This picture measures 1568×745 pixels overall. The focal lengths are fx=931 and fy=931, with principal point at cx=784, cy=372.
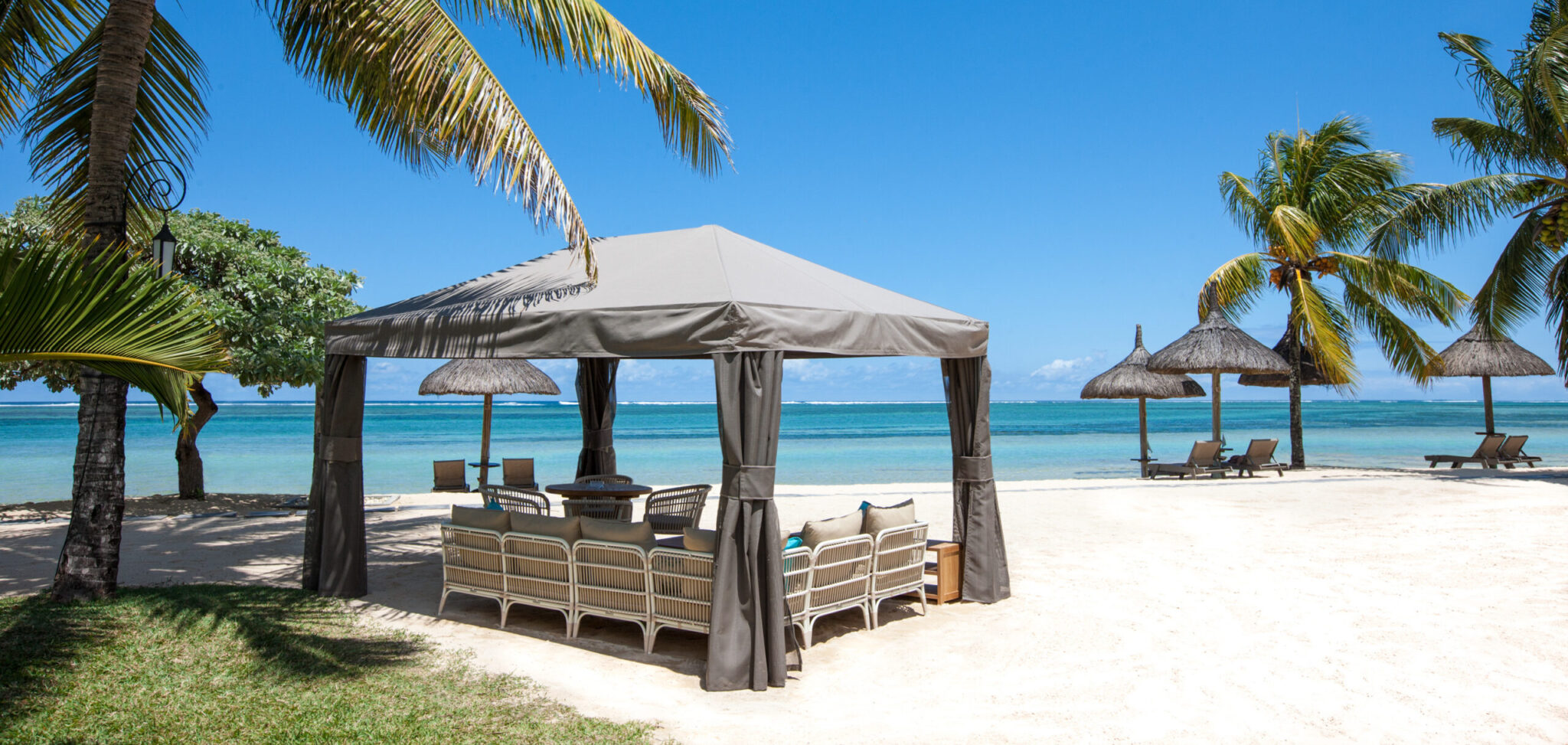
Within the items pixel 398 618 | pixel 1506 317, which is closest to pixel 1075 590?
pixel 398 618

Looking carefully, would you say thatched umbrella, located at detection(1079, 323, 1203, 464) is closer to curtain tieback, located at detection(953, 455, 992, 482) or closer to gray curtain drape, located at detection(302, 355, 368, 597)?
curtain tieback, located at detection(953, 455, 992, 482)

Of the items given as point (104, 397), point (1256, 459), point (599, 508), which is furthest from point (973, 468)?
point (1256, 459)

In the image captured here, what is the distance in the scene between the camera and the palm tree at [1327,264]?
57.0ft

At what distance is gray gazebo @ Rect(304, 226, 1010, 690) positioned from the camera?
490cm

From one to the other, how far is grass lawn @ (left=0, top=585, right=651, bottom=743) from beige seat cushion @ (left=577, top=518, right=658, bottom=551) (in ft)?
3.32

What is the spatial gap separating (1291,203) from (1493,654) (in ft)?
52.6

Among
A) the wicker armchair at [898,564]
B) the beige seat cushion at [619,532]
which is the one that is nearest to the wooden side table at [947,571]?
the wicker armchair at [898,564]

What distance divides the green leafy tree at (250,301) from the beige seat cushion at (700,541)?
8.66 m

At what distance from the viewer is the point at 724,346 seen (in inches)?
194

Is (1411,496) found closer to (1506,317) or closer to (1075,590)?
(1506,317)

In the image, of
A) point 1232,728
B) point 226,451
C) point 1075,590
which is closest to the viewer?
point 1232,728

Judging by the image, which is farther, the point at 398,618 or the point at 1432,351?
the point at 1432,351

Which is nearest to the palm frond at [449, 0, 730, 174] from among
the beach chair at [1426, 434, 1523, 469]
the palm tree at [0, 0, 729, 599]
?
the palm tree at [0, 0, 729, 599]

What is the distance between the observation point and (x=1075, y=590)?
276 inches
